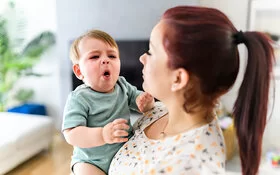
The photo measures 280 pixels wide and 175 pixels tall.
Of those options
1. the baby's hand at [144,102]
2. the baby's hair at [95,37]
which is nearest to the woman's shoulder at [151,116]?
the baby's hand at [144,102]

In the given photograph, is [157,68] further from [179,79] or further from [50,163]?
[50,163]

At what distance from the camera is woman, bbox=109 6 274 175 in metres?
0.68

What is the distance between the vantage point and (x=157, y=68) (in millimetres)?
748

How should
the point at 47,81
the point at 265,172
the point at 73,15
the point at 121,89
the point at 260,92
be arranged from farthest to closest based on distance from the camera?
the point at 47,81 → the point at 73,15 → the point at 265,172 → the point at 121,89 → the point at 260,92

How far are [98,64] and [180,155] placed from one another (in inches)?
14.1

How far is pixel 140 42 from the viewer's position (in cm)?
324

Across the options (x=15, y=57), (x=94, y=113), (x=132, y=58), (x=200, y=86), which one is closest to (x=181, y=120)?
(x=200, y=86)

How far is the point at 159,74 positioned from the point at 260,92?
0.76 ft

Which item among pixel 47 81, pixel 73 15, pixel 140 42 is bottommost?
pixel 47 81

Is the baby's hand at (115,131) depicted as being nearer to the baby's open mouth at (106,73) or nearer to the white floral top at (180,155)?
the white floral top at (180,155)

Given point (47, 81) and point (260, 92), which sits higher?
point (260, 92)

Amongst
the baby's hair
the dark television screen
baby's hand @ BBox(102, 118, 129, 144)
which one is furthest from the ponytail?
the dark television screen

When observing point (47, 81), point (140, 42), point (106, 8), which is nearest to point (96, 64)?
point (140, 42)

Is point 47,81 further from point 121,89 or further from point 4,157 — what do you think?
point 121,89
